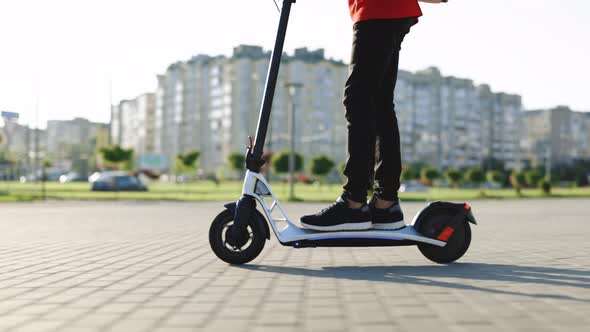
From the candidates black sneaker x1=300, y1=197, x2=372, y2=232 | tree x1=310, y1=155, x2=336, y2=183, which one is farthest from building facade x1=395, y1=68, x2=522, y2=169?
black sneaker x1=300, y1=197, x2=372, y2=232

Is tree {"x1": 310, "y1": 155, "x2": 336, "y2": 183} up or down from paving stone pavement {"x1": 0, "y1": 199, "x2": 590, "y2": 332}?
up

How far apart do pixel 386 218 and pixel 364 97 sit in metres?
0.87

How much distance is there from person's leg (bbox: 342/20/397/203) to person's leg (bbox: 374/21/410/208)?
16cm

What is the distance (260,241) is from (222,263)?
1.57 feet

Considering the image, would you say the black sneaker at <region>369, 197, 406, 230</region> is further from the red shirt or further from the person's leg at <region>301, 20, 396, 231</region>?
the red shirt

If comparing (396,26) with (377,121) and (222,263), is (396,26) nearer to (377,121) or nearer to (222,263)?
(377,121)

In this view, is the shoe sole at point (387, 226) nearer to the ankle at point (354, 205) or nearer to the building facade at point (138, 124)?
the ankle at point (354, 205)

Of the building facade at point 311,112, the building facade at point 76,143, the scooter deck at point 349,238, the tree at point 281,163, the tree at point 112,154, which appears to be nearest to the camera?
the scooter deck at point 349,238

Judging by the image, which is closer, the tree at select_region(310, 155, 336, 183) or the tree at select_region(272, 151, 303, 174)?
the tree at select_region(310, 155, 336, 183)

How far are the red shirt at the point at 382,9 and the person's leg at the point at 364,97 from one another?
0.05m

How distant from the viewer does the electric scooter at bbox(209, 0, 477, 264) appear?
14.3 feet

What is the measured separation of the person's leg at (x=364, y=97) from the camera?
4.41 m

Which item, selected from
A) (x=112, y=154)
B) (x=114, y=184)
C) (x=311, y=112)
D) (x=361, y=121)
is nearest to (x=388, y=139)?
(x=361, y=121)

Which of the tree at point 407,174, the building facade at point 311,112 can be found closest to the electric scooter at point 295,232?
the tree at point 407,174
